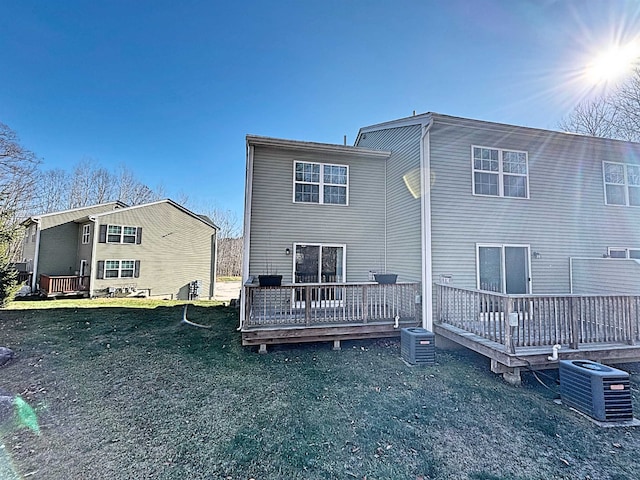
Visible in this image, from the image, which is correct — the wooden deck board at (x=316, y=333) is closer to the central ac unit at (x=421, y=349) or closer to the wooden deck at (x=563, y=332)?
the central ac unit at (x=421, y=349)

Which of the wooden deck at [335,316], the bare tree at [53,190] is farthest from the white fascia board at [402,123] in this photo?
the bare tree at [53,190]

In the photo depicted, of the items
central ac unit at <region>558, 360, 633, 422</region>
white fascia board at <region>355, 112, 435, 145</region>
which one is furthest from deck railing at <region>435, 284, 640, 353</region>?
white fascia board at <region>355, 112, 435, 145</region>

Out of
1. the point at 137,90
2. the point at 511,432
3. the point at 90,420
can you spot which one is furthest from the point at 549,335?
the point at 137,90

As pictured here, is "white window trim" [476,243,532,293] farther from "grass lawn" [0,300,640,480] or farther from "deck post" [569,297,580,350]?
"deck post" [569,297,580,350]

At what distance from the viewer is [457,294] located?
6.64 metres

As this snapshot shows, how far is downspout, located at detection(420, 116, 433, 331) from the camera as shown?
22.8 ft

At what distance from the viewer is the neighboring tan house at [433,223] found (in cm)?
691

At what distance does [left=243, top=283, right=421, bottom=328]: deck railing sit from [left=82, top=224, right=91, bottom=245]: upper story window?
1593cm

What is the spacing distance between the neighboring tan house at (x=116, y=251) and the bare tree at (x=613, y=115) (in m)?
25.7

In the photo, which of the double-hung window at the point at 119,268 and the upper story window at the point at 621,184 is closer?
the upper story window at the point at 621,184

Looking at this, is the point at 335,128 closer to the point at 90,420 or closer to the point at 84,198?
the point at 90,420

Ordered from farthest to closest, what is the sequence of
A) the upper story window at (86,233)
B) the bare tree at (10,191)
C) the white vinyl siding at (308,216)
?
1. the upper story window at (86,233)
2. the bare tree at (10,191)
3. the white vinyl siding at (308,216)

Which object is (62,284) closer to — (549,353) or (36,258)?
(36,258)

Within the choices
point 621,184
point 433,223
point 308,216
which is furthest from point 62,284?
point 621,184
